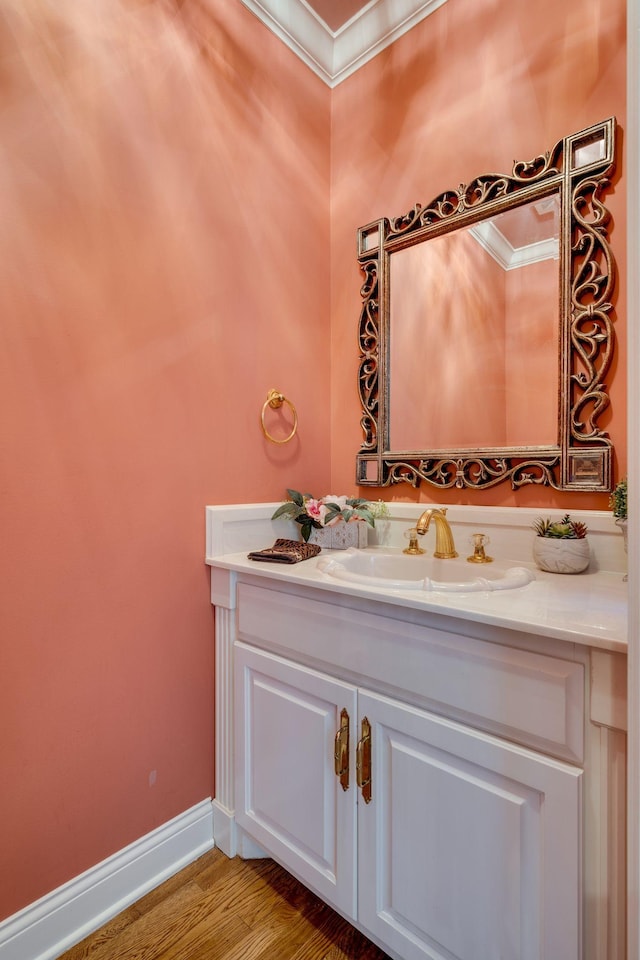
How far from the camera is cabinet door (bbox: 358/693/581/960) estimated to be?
74cm

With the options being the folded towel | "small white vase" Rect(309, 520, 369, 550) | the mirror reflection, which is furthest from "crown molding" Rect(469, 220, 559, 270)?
the folded towel

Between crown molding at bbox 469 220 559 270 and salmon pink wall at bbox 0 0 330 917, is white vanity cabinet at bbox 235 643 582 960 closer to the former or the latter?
salmon pink wall at bbox 0 0 330 917

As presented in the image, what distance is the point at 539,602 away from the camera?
86cm

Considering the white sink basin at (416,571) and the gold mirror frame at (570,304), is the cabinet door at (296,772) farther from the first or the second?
the gold mirror frame at (570,304)

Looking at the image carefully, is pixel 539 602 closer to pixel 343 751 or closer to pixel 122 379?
pixel 343 751

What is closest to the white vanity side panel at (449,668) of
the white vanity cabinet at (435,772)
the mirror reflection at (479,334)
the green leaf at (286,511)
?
the white vanity cabinet at (435,772)

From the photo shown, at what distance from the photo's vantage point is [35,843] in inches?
41.5

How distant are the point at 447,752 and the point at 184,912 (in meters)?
0.88

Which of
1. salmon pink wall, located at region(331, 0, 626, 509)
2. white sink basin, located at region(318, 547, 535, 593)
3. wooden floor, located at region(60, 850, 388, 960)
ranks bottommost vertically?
wooden floor, located at region(60, 850, 388, 960)

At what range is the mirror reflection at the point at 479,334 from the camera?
126cm

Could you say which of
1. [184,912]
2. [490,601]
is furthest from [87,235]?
[184,912]

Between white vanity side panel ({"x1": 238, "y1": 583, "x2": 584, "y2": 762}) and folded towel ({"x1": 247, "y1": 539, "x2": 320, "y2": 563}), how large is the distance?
0.10 m

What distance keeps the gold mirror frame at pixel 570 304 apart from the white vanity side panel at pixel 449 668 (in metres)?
0.60

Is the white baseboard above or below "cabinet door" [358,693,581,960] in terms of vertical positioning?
below
